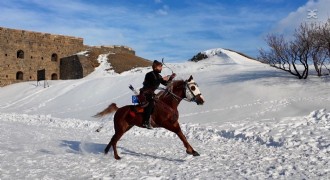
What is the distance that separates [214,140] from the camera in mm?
11586

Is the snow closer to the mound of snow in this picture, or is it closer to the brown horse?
the brown horse

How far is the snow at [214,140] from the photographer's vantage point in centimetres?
695

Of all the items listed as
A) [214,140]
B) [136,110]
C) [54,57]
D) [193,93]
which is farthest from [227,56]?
[136,110]

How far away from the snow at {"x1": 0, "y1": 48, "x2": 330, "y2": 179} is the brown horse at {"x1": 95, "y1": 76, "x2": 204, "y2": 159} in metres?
0.66

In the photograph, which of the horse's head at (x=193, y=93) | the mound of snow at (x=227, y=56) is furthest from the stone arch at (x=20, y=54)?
the horse's head at (x=193, y=93)

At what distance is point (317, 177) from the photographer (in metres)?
6.07

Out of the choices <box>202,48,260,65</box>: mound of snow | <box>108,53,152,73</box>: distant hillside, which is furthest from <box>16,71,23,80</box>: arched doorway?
<box>202,48,260,65</box>: mound of snow

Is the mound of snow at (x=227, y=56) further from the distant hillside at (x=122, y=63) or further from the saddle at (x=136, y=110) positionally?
the saddle at (x=136, y=110)

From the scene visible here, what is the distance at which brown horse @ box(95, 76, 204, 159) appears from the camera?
8.27 meters

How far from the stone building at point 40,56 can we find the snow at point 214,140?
18.2 metres

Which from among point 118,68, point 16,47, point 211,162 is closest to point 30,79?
point 16,47

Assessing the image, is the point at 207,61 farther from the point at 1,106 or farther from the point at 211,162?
the point at 211,162

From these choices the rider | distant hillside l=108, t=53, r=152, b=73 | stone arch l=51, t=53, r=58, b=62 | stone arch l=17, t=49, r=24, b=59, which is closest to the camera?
the rider

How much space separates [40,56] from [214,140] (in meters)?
37.1
